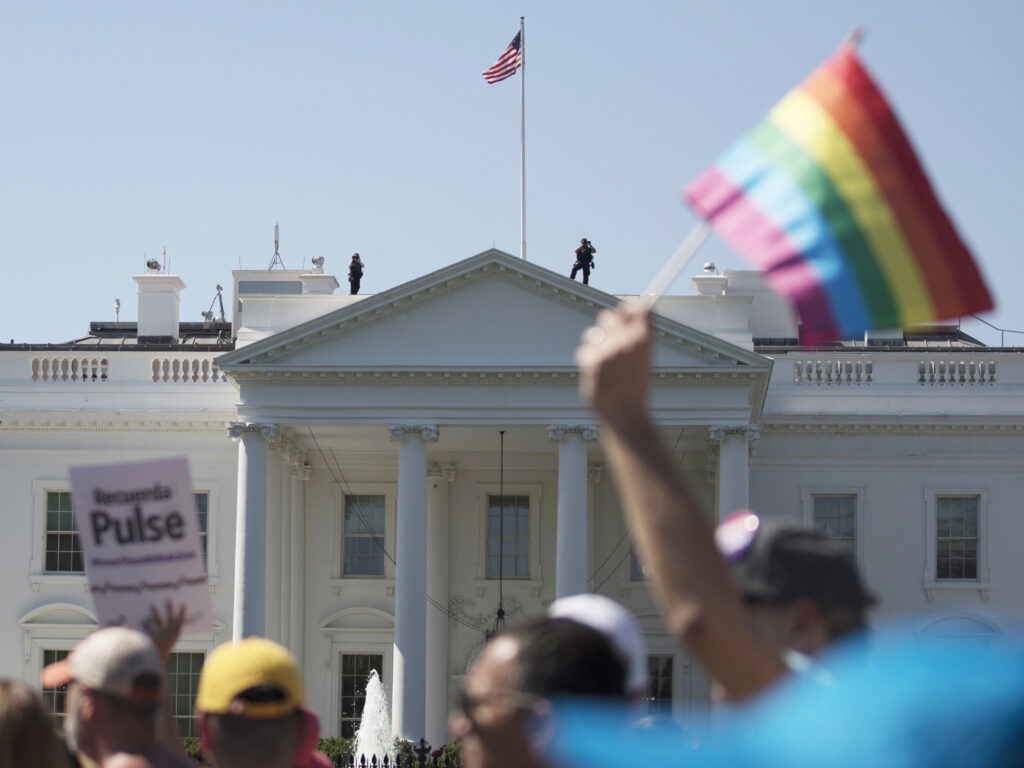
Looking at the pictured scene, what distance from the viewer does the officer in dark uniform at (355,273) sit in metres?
38.5

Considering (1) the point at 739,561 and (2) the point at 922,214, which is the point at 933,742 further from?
(2) the point at 922,214

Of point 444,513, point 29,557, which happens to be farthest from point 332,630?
point 29,557

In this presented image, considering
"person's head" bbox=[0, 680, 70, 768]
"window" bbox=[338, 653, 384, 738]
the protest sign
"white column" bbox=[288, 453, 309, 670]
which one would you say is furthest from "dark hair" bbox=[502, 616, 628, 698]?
"window" bbox=[338, 653, 384, 738]

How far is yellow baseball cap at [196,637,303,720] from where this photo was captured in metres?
4.63

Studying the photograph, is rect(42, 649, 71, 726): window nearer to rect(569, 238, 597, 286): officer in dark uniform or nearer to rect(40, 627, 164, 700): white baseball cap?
rect(569, 238, 597, 286): officer in dark uniform

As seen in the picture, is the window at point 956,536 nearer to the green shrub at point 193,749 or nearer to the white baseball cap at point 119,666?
the green shrub at point 193,749

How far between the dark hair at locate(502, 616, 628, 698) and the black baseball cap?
357 mm

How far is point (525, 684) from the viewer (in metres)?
3.19

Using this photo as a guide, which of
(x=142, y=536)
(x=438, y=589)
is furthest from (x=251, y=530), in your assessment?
(x=142, y=536)

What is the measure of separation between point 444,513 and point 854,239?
107ft

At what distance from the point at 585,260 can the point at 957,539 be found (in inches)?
360

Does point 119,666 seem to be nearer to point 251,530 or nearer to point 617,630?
point 617,630

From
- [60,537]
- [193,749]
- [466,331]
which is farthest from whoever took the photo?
[60,537]

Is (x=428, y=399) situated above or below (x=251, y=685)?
above
